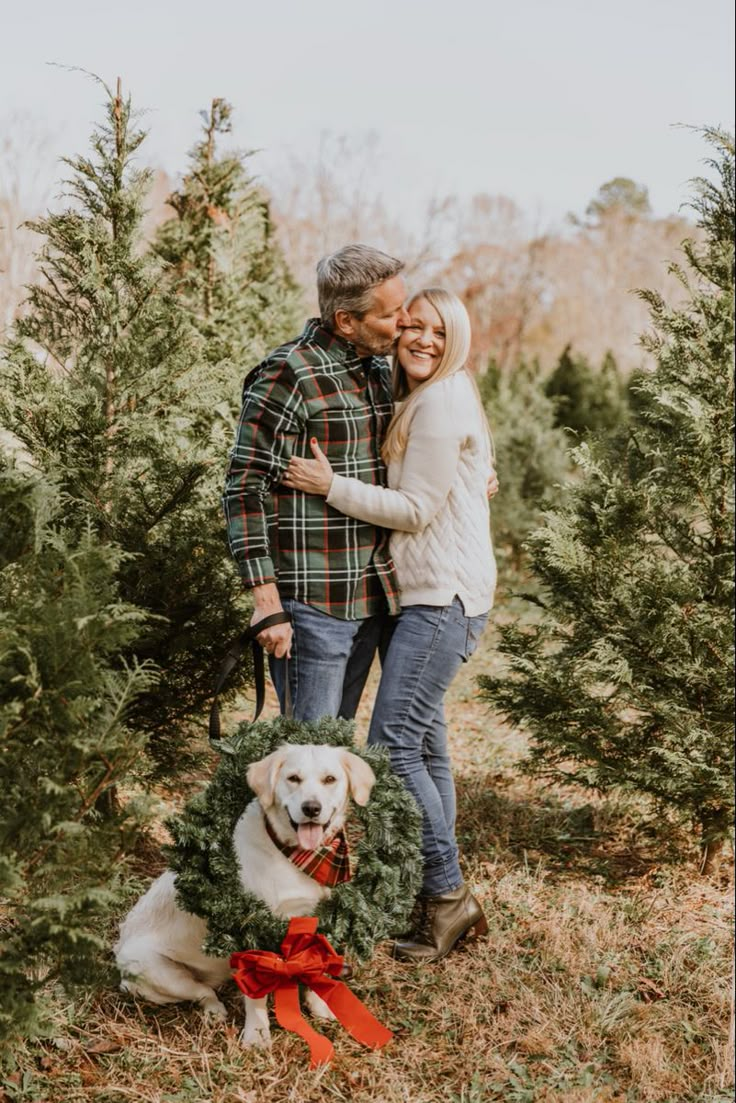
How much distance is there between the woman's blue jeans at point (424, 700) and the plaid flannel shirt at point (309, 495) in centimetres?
16

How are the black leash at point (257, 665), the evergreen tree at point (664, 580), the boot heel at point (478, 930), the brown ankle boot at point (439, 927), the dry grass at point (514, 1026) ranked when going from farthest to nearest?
the evergreen tree at point (664, 580), the boot heel at point (478, 930), the brown ankle boot at point (439, 927), the black leash at point (257, 665), the dry grass at point (514, 1026)

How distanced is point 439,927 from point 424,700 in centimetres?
90

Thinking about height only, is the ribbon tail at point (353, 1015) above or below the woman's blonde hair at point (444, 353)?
below

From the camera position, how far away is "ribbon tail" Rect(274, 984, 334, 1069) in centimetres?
287

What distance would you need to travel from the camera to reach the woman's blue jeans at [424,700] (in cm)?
335

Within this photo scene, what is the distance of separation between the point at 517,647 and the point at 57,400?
94.1 inches

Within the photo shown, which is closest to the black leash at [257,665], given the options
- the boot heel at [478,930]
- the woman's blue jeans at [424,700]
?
the woman's blue jeans at [424,700]

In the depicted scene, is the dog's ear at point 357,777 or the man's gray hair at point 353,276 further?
the man's gray hair at point 353,276

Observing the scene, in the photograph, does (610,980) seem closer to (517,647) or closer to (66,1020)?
(517,647)

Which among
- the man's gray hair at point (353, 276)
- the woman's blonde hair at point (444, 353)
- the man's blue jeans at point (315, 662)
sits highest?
the man's gray hair at point (353, 276)

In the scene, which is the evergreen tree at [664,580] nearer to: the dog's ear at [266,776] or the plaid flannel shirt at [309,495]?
the plaid flannel shirt at [309,495]

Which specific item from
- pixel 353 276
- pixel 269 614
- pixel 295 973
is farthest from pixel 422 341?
pixel 295 973

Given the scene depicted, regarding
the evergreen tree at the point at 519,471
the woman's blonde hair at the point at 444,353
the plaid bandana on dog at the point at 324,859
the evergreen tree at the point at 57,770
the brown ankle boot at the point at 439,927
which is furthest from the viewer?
the evergreen tree at the point at 519,471

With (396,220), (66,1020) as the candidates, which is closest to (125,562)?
(66,1020)
